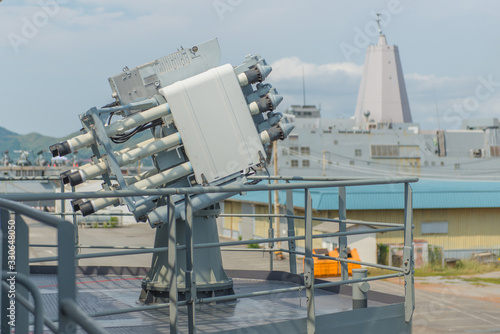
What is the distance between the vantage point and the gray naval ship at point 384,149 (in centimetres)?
6112

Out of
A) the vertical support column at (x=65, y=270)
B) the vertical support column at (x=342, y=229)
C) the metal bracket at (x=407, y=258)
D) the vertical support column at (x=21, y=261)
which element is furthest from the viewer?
the vertical support column at (x=342, y=229)

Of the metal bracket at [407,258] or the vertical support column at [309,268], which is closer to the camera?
the vertical support column at [309,268]

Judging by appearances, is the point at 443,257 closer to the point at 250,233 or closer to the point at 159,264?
the point at 250,233

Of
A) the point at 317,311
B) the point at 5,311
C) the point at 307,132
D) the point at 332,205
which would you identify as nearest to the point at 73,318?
the point at 5,311

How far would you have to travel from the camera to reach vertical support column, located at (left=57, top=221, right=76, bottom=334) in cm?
243

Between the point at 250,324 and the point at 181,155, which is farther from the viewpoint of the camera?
the point at 181,155

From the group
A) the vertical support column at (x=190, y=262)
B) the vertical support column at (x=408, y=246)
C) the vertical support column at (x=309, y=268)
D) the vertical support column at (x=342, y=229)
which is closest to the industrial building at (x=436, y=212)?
the vertical support column at (x=342, y=229)

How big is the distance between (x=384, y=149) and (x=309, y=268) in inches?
2299

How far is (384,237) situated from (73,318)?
105ft

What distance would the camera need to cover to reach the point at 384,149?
62.8m

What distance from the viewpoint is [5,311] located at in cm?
321

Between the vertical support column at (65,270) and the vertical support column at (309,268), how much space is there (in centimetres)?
326

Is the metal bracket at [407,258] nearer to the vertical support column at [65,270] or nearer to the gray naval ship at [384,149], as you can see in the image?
the vertical support column at [65,270]

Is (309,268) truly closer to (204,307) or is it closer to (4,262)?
(204,307)
